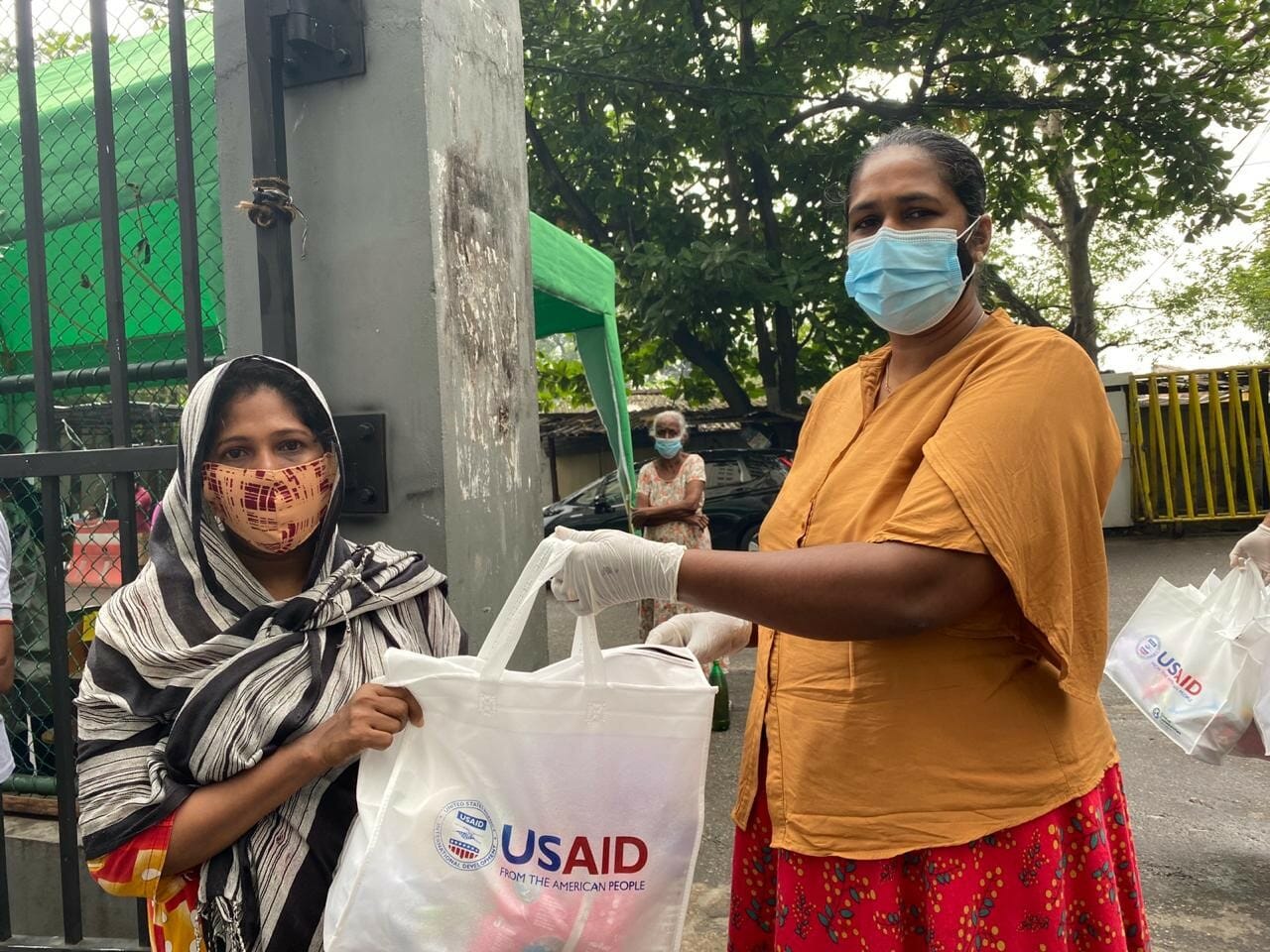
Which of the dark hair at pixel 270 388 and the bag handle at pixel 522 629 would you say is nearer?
the bag handle at pixel 522 629

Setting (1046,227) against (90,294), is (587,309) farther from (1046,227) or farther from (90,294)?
(1046,227)

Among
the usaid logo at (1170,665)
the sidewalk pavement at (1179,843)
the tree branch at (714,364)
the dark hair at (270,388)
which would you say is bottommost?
the sidewalk pavement at (1179,843)

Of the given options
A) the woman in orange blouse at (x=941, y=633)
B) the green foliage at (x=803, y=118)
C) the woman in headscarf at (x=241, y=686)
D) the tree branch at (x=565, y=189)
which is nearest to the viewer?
the woman in orange blouse at (x=941, y=633)

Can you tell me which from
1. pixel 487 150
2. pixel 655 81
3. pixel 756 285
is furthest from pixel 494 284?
pixel 655 81

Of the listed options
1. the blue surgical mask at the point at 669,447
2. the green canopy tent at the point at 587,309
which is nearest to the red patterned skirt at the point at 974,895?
the green canopy tent at the point at 587,309

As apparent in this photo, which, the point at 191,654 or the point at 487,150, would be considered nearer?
the point at 191,654

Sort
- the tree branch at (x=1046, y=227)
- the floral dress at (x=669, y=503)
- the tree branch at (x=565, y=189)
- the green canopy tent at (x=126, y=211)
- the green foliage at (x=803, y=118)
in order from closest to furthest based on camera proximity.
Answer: the green canopy tent at (x=126, y=211), the floral dress at (x=669, y=503), the green foliage at (x=803, y=118), the tree branch at (x=565, y=189), the tree branch at (x=1046, y=227)

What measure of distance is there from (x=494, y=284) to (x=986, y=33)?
9421 mm

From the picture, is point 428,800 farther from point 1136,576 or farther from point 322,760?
point 1136,576

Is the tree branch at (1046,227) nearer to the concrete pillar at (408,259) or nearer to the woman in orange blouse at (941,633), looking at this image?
the concrete pillar at (408,259)

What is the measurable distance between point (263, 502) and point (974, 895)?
1.18 m

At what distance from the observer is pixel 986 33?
9.49 metres

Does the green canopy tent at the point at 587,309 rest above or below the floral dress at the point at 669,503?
above

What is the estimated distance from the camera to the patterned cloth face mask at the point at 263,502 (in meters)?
1.42
